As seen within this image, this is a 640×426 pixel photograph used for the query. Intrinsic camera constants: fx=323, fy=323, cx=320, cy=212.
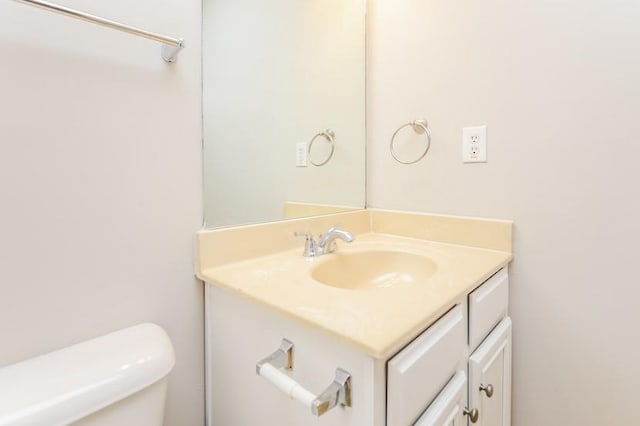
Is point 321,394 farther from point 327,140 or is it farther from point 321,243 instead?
point 327,140

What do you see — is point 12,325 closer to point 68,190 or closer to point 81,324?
point 81,324

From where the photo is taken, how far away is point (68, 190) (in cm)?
66

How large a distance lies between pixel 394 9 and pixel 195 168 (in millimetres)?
1034

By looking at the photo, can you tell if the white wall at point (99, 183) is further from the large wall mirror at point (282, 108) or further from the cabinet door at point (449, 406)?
the cabinet door at point (449, 406)

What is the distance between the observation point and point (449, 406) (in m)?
0.66

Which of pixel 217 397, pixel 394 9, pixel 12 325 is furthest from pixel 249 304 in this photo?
pixel 394 9

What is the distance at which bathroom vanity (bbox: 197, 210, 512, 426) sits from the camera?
1.76 ft

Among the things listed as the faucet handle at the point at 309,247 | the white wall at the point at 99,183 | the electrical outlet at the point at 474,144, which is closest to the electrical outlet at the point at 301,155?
the faucet handle at the point at 309,247

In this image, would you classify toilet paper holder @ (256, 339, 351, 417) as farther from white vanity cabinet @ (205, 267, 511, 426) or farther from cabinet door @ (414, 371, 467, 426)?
cabinet door @ (414, 371, 467, 426)

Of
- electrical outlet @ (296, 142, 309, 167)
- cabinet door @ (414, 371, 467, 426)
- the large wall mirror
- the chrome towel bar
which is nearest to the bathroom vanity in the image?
cabinet door @ (414, 371, 467, 426)

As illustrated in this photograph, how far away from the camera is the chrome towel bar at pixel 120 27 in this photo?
58 centimetres

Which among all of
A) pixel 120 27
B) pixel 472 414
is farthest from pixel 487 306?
pixel 120 27

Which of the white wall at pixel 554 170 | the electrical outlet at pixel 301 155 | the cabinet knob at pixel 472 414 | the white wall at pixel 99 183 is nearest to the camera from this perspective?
the white wall at pixel 99 183

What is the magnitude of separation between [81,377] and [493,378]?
959 millimetres
